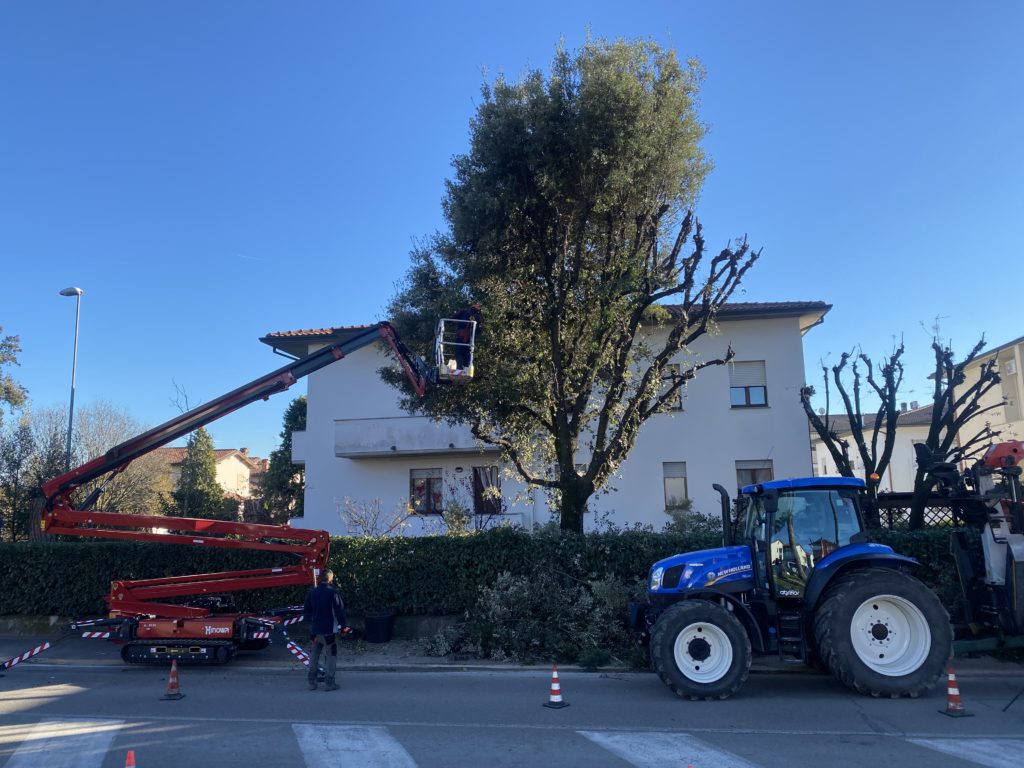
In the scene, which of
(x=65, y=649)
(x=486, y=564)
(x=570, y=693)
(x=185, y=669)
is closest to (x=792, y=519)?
(x=570, y=693)

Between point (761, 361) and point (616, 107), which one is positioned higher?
point (616, 107)

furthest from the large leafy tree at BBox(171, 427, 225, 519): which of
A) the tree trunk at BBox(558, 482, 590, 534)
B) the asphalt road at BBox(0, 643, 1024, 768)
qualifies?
the asphalt road at BBox(0, 643, 1024, 768)

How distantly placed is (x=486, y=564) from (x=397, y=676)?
308cm

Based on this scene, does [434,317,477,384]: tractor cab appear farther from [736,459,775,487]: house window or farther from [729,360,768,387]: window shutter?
[736,459,775,487]: house window

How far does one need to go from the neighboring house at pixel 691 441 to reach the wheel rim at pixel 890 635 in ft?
41.6

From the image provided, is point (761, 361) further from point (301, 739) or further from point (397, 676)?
point (301, 739)

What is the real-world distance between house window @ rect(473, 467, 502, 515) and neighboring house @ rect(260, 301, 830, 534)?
0.11ft

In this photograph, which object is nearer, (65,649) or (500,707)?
(500,707)

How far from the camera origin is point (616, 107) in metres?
13.0

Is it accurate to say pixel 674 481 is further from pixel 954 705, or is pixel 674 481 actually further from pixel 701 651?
pixel 954 705

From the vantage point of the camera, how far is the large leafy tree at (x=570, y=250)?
13.3 metres

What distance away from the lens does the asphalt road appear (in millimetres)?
6859

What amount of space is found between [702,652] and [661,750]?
236cm

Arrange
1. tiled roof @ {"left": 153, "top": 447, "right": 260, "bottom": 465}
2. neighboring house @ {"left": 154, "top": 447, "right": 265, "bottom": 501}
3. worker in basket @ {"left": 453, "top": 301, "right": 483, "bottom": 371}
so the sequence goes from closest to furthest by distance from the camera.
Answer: worker in basket @ {"left": 453, "top": 301, "right": 483, "bottom": 371} < tiled roof @ {"left": 153, "top": 447, "right": 260, "bottom": 465} < neighboring house @ {"left": 154, "top": 447, "right": 265, "bottom": 501}
